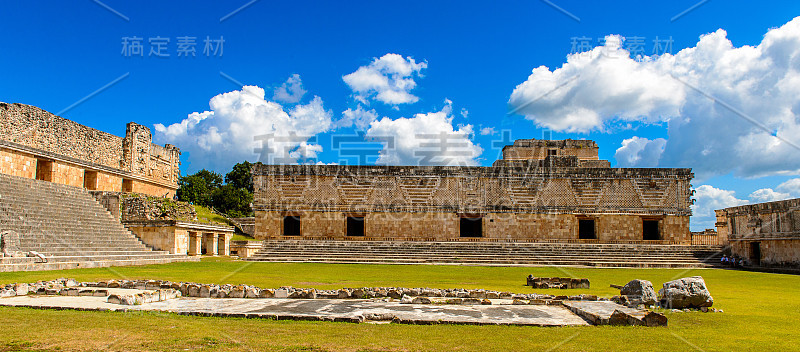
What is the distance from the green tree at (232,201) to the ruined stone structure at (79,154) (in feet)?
61.8

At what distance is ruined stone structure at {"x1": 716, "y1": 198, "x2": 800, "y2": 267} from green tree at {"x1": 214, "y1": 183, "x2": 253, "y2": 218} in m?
37.2

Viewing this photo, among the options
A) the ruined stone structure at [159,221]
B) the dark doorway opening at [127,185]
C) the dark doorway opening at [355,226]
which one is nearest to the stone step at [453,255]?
the ruined stone structure at [159,221]

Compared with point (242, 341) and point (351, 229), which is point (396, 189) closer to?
point (351, 229)

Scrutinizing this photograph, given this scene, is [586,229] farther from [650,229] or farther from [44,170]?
[44,170]

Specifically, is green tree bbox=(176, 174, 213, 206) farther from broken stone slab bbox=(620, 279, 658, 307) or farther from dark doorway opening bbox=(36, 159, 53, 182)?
broken stone slab bbox=(620, 279, 658, 307)

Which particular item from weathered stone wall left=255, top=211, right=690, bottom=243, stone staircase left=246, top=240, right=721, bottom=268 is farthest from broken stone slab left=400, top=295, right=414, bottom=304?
weathered stone wall left=255, top=211, right=690, bottom=243

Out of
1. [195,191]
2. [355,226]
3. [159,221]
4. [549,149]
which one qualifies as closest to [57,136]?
[159,221]

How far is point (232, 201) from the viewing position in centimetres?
4834

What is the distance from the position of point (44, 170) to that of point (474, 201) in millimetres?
18905

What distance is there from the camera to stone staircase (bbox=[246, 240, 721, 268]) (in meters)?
21.4

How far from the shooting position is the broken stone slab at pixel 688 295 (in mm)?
7750

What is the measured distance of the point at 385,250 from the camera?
2341 centimetres

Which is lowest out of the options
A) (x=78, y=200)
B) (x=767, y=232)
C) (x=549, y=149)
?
(x=767, y=232)

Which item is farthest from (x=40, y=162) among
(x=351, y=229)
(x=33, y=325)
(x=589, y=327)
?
(x=589, y=327)
